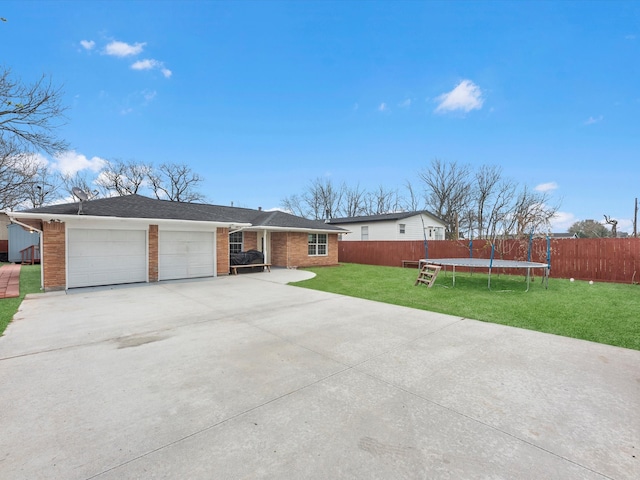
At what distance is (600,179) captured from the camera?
20.9m

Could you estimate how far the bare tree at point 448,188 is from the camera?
29.0 m

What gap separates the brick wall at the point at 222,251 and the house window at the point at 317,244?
5.73 m

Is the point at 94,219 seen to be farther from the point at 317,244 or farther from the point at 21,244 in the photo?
the point at 21,244

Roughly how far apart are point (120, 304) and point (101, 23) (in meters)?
9.21

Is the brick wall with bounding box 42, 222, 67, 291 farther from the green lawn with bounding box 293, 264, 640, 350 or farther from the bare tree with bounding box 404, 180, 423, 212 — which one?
the bare tree with bounding box 404, 180, 423, 212

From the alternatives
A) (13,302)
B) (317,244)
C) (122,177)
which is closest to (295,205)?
(122,177)

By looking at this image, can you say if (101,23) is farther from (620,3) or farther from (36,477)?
(620,3)

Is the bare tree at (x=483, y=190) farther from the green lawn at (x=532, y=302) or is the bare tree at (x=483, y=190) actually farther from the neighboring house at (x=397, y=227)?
the green lawn at (x=532, y=302)

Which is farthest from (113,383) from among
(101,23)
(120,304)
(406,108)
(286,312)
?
(406,108)

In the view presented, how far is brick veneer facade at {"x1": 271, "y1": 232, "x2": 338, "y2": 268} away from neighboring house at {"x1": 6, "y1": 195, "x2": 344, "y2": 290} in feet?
5.15

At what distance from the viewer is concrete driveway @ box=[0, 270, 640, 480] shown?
2020 millimetres

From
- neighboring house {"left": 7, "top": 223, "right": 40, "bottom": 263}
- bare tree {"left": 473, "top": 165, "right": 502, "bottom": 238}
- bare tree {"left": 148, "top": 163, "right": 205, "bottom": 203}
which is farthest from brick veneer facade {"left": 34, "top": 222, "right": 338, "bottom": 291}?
bare tree {"left": 148, "top": 163, "right": 205, "bottom": 203}

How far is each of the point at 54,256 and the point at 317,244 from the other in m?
12.1

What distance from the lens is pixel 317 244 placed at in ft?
59.1
